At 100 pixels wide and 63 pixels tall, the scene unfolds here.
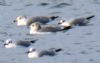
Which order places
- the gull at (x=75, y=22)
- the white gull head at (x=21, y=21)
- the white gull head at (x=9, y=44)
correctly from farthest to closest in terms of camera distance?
the white gull head at (x=21, y=21)
the gull at (x=75, y=22)
the white gull head at (x=9, y=44)

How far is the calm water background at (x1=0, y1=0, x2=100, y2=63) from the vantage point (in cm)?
1880

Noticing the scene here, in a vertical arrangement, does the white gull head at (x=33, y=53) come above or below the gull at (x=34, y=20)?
above

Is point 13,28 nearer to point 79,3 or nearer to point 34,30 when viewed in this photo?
point 34,30

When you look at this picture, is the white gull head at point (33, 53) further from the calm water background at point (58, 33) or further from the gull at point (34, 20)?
the gull at point (34, 20)

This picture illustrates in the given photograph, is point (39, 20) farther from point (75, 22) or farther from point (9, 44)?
point (9, 44)

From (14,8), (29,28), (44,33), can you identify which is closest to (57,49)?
(44,33)

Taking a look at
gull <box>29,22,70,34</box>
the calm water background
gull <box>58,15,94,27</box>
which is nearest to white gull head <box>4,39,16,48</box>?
the calm water background

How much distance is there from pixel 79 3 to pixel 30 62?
33.7 ft

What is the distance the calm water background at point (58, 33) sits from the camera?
61.7 ft

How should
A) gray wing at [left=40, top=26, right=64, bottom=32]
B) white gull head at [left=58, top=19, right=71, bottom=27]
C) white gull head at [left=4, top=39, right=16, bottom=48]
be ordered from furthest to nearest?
white gull head at [left=58, top=19, right=71, bottom=27], gray wing at [left=40, top=26, right=64, bottom=32], white gull head at [left=4, top=39, right=16, bottom=48]

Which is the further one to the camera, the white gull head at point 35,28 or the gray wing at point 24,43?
the white gull head at point 35,28

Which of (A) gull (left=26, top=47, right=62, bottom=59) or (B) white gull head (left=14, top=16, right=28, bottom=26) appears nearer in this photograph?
(A) gull (left=26, top=47, right=62, bottom=59)

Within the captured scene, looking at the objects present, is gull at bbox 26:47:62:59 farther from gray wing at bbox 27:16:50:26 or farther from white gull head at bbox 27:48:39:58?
gray wing at bbox 27:16:50:26

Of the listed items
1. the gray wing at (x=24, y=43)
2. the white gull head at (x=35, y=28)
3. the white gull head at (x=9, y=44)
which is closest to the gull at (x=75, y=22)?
the white gull head at (x=35, y=28)
